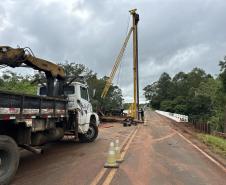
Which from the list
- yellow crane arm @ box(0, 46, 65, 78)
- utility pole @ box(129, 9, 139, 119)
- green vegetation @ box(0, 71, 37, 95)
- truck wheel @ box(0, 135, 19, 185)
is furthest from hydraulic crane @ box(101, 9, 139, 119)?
truck wheel @ box(0, 135, 19, 185)

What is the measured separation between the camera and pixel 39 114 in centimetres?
1077

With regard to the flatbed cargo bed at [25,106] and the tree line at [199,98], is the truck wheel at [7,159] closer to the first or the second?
the flatbed cargo bed at [25,106]

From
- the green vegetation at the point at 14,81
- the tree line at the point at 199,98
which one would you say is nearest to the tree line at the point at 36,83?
the green vegetation at the point at 14,81

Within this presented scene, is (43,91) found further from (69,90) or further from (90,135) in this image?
(90,135)

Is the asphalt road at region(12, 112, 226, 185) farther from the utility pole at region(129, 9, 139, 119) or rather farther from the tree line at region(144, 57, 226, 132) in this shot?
the tree line at region(144, 57, 226, 132)

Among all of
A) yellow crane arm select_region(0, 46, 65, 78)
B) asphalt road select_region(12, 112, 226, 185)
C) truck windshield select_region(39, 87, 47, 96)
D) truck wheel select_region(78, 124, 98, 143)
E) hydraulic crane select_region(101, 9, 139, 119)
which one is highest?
hydraulic crane select_region(101, 9, 139, 119)

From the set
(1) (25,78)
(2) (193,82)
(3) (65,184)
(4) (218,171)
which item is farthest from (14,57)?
(2) (193,82)

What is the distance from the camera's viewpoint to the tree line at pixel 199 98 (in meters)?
62.2

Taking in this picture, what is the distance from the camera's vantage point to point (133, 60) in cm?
4050

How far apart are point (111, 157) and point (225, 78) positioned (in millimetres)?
45849

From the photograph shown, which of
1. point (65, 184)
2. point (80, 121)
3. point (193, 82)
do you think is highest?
point (193, 82)

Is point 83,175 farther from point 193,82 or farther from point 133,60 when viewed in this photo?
point 193,82

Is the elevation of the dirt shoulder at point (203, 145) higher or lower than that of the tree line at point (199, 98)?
lower

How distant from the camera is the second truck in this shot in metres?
8.77
